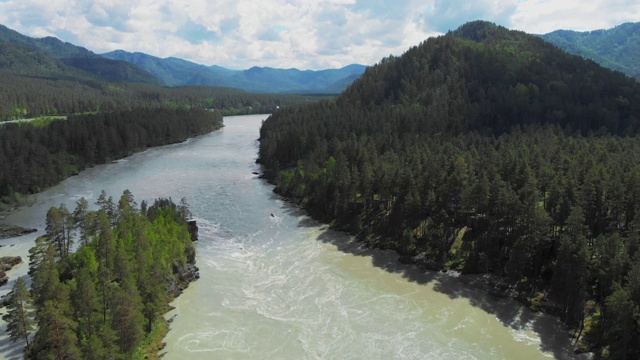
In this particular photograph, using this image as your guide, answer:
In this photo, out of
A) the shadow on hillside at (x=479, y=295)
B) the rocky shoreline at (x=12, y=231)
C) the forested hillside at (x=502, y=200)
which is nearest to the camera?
the shadow on hillside at (x=479, y=295)

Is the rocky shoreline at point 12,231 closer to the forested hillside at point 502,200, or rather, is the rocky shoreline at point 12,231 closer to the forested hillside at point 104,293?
the forested hillside at point 104,293

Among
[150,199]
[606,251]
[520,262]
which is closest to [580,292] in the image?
[606,251]

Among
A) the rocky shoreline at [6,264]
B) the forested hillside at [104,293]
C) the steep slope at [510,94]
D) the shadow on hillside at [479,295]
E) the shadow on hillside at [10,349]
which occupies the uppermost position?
the steep slope at [510,94]

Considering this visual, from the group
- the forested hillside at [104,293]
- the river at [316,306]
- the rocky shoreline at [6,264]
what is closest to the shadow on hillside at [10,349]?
the river at [316,306]

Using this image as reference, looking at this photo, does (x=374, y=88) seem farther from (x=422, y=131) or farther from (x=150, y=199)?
(x=150, y=199)

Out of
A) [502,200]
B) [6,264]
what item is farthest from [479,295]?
[6,264]

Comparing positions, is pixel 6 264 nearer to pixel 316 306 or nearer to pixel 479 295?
pixel 316 306
